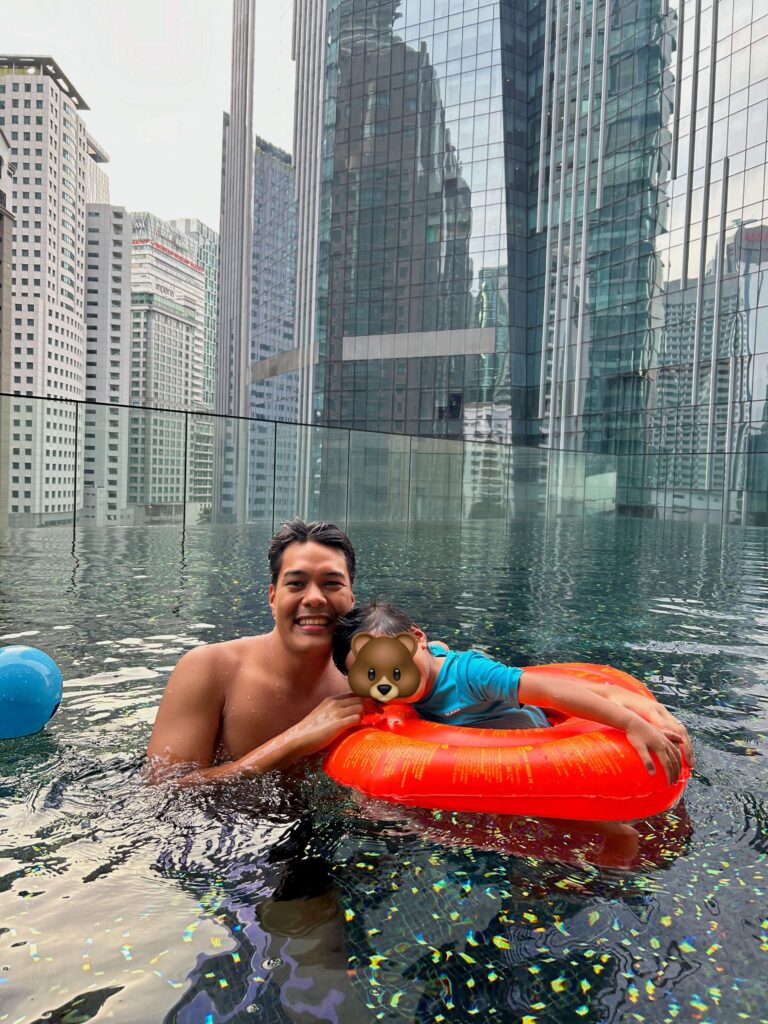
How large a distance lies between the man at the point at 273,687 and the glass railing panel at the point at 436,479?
65.7ft

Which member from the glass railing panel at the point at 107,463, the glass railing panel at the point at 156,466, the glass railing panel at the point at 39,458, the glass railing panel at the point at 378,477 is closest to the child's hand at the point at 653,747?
the glass railing panel at the point at 39,458

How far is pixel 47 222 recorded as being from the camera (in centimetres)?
12200

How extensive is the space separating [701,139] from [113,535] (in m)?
30.8

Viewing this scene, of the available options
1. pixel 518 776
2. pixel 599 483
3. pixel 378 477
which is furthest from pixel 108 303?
pixel 518 776

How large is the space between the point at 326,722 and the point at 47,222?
138 meters

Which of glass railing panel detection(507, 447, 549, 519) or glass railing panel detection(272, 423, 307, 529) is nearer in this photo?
glass railing panel detection(272, 423, 307, 529)

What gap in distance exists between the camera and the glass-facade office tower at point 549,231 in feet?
106

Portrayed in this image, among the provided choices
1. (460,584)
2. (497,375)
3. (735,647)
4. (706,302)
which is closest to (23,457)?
(460,584)

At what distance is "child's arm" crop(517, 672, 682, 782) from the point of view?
2.72 meters

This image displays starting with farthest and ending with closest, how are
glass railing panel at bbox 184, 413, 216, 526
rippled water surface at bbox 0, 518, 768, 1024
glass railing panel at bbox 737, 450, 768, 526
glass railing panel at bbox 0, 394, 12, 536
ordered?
glass railing panel at bbox 737, 450, 768, 526 → glass railing panel at bbox 184, 413, 216, 526 → glass railing panel at bbox 0, 394, 12, 536 → rippled water surface at bbox 0, 518, 768, 1024

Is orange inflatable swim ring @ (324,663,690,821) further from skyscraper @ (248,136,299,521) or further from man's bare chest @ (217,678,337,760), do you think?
skyscraper @ (248,136,299,521)

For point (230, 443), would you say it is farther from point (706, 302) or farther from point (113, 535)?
point (706, 302)

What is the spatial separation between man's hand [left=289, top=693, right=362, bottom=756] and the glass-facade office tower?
105ft

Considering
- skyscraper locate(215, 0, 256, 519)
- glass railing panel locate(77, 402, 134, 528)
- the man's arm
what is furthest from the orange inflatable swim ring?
skyscraper locate(215, 0, 256, 519)
